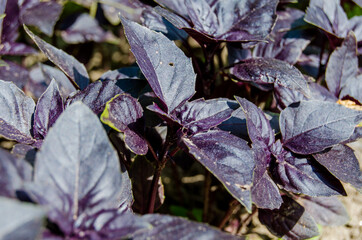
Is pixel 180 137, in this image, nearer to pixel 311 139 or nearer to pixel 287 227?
pixel 311 139

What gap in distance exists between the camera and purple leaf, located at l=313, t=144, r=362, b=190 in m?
0.80

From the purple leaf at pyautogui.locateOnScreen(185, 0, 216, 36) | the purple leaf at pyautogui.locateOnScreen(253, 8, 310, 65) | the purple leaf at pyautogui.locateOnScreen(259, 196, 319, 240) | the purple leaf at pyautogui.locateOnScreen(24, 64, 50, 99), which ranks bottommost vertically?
the purple leaf at pyautogui.locateOnScreen(259, 196, 319, 240)

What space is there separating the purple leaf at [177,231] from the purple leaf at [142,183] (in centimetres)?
36

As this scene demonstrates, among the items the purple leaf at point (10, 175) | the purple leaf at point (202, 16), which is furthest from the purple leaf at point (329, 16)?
the purple leaf at point (10, 175)

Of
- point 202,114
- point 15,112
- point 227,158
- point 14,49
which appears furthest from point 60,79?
point 227,158

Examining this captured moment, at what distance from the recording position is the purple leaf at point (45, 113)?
758mm

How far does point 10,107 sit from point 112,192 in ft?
1.15

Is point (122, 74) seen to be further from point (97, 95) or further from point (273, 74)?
point (273, 74)

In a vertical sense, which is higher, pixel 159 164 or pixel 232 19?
pixel 232 19

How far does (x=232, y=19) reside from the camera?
972 millimetres

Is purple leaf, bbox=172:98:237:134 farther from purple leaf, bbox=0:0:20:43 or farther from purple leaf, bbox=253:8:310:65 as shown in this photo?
purple leaf, bbox=0:0:20:43

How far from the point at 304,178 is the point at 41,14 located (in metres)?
1.03

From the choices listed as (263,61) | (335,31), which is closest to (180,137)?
(263,61)

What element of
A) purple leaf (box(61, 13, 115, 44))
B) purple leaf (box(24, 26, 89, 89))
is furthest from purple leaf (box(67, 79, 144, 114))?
purple leaf (box(61, 13, 115, 44))
